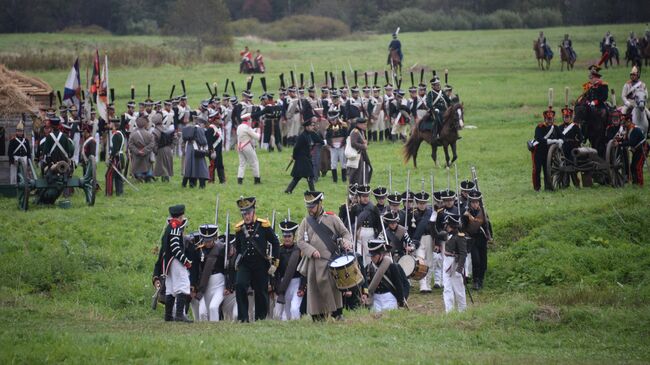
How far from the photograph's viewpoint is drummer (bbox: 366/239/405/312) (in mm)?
15781

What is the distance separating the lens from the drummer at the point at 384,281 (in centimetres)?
1578

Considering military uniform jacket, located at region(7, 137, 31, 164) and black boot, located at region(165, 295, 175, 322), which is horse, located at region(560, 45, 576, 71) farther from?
black boot, located at region(165, 295, 175, 322)

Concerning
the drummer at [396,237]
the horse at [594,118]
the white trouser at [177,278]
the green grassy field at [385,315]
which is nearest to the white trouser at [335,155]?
the green grassy field at [385,315]

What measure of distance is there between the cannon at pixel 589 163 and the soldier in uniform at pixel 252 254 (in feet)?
29.4

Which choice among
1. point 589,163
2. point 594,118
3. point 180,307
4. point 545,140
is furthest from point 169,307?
point 594,118

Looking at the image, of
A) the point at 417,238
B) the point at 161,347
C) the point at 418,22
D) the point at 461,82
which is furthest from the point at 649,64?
the point at 161,347

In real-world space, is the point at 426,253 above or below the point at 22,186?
below

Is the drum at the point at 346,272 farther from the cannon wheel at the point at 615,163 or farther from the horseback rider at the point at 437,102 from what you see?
the horseback rider at the point at 437,102

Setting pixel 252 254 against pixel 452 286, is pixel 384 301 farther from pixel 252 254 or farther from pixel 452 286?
pixel 252 254

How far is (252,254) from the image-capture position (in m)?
15.7

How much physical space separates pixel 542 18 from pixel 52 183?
67295 mm

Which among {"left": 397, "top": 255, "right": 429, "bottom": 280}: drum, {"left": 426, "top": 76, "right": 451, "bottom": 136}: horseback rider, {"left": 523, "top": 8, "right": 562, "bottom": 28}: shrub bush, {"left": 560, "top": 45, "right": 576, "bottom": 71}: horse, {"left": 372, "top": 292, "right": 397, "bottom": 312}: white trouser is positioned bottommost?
{"left": 372, "top": 292, "right": 397, "bottom": 312}: white trouser

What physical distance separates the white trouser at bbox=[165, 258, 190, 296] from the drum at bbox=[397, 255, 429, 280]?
3.39 m

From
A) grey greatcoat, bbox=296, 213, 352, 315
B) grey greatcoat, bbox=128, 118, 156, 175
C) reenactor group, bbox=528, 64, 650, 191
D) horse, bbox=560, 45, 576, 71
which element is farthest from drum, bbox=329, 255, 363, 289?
horse, bbox=560, 45, 576, 71
